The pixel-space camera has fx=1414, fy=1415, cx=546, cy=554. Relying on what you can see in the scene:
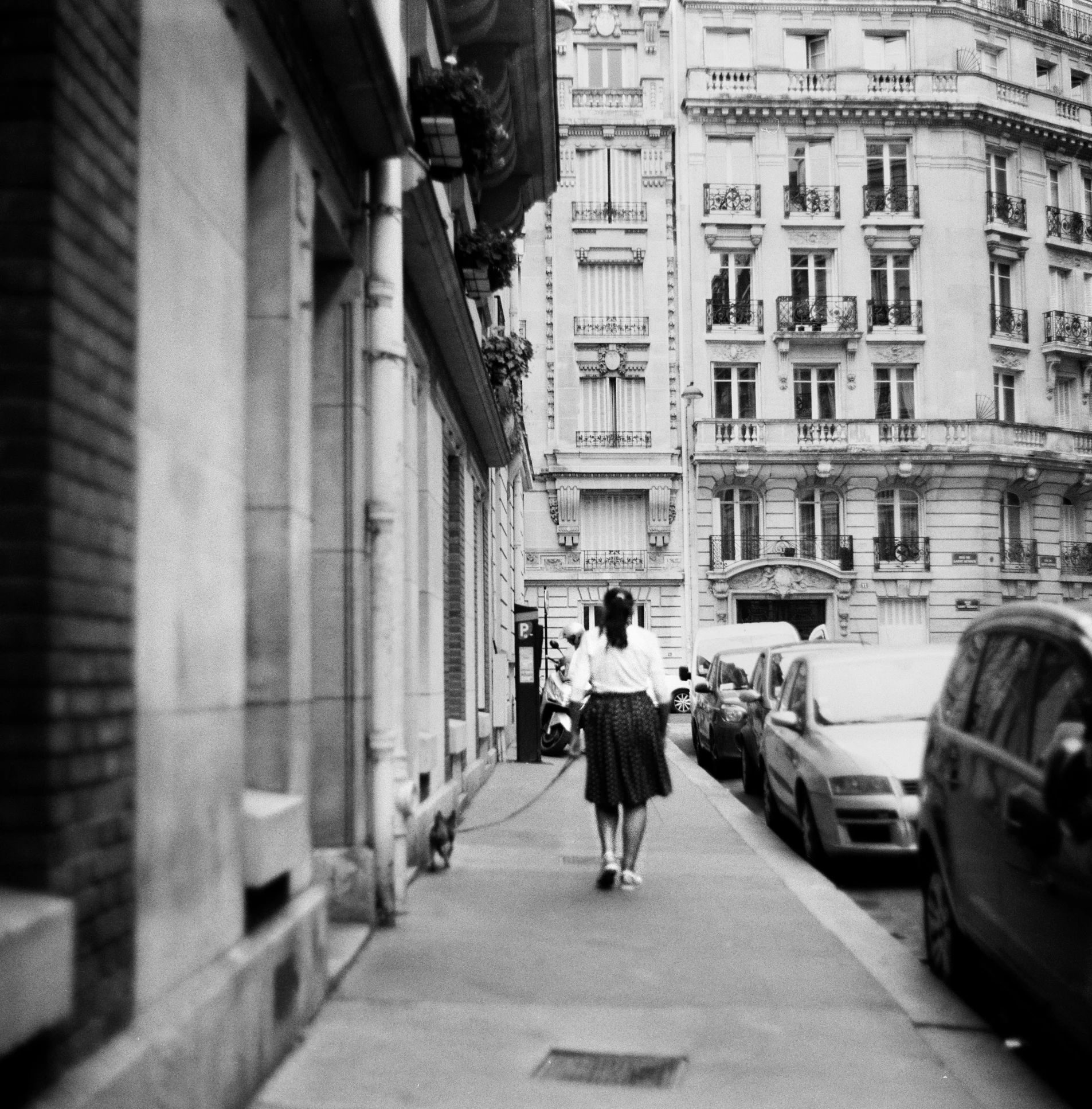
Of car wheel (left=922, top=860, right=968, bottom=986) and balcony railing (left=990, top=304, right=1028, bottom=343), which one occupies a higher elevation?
balcony railing (left=990, top=304, right=1028, bottom=343)

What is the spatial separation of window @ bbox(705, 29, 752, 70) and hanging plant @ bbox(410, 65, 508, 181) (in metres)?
36.7

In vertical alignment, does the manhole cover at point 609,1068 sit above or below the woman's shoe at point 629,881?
below

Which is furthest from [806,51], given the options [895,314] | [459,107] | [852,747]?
[852,747]

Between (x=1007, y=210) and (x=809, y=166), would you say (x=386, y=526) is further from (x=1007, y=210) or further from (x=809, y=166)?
(x=1007, y=210)

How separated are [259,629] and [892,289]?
42.2 m

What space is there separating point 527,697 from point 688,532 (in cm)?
2439

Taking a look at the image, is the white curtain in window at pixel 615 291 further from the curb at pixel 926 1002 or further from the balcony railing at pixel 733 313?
the curb at pixel 926 1002

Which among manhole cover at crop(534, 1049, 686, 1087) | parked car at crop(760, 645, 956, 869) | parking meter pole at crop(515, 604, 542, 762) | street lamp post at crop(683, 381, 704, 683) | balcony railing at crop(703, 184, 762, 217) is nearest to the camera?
manhole cover at crop(534, 1049, 686, 1087)

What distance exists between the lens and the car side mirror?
36.2 ft

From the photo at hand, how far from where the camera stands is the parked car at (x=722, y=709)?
62.5 ft

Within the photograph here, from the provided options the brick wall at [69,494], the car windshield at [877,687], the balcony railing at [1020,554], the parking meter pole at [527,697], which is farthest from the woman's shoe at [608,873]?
the balcony railing at [1020,554]

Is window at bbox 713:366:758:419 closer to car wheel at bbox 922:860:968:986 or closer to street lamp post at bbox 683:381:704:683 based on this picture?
street lamp post at bbox 683:381:704:683

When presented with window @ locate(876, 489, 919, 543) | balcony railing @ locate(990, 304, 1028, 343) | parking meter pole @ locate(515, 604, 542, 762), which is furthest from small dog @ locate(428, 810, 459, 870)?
balcony railing @ locate(990, 304, 1028, 343)

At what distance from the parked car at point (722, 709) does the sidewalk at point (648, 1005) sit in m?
9.07
